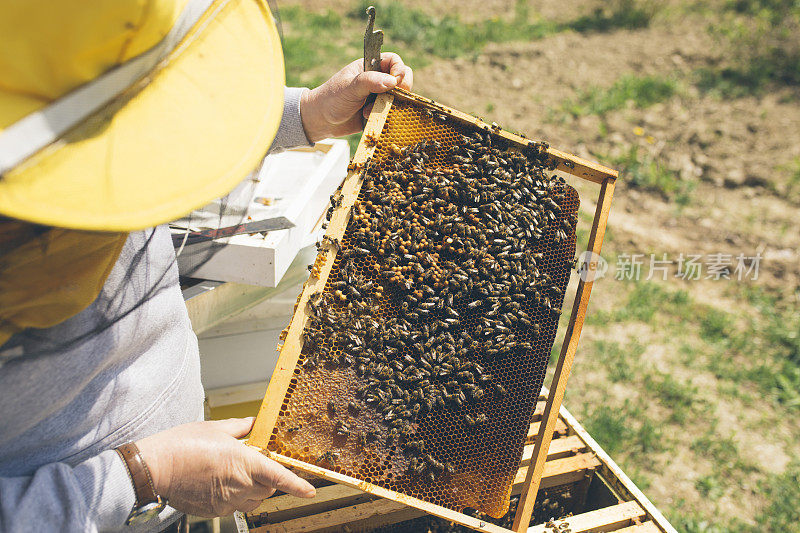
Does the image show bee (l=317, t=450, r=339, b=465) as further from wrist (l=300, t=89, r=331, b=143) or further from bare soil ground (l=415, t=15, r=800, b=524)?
bare soil ground (l=415, t=15, r=800, b=524)

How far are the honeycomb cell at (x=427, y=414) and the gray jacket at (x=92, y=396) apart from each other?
60cm

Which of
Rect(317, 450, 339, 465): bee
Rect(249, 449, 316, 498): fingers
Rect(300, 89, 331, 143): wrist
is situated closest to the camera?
Rect(249, 449, 316, 498): fingers

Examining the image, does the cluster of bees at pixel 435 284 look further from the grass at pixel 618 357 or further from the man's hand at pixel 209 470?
the grass at pixel 618 357

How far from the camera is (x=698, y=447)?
5082 millimetres

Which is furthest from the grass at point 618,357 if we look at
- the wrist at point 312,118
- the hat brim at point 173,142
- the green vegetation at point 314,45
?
the green vegetation at point 314,45

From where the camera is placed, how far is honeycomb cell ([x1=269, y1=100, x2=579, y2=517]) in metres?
2.47

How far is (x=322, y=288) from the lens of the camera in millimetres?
2598

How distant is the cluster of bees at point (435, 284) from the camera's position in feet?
8.37

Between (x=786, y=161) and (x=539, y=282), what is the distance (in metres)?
7.51

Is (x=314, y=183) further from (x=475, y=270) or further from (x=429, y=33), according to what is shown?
(x=429, y=33)

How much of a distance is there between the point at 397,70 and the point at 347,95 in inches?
12.7

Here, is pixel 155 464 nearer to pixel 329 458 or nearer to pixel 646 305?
pixel 329 458

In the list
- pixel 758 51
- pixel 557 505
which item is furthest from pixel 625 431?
pixel 758 51

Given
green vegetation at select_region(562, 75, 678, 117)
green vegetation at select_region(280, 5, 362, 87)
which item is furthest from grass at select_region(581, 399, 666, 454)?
green vegetation at select_region(280, 5, 362, 87)
